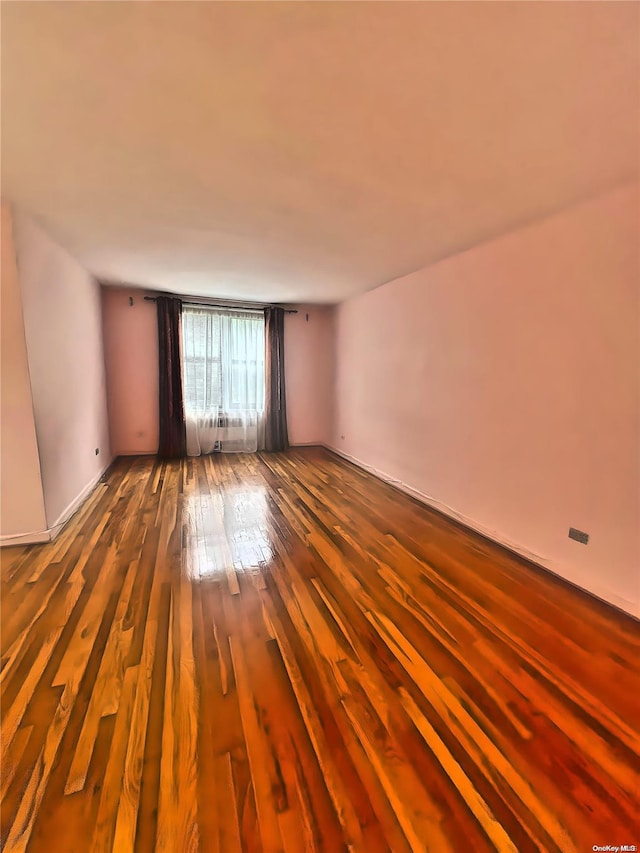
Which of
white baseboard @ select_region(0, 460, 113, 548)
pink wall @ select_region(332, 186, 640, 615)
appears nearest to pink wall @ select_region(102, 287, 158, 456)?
white baseboard @ select_region(0, 460, 113, 548)

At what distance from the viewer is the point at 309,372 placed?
5746 millimetres

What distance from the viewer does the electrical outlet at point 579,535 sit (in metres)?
2.12

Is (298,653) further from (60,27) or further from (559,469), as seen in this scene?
(60,27)

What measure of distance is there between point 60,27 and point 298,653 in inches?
95.5

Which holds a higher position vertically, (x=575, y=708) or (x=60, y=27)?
(x=60, y=27)

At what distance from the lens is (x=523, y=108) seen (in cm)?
133

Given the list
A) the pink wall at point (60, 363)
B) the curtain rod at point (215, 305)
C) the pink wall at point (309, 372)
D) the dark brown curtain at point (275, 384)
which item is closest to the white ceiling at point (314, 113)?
the pink wall at point (60, 363)

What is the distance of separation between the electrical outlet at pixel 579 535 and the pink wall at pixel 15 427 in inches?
144

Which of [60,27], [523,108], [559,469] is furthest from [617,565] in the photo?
[60,27]

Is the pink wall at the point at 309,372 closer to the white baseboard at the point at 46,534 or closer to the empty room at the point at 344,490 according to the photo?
the empty room at the point at 344,490

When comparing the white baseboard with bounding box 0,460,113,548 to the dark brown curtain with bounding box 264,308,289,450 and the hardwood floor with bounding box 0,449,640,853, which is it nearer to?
the hardwood floor with bounding box 0,449,640,853

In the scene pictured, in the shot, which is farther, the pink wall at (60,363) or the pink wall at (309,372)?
the pink wall at (309,372)

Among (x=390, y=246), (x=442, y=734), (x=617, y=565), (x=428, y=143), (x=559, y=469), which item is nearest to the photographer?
(x=442, y=734)

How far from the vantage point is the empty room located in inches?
41.2
